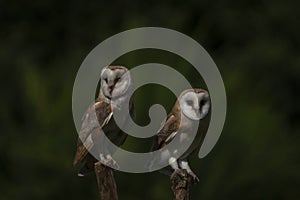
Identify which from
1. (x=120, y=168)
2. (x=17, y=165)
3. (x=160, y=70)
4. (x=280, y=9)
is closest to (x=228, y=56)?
(x=280, y=9)

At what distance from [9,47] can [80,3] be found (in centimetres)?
99

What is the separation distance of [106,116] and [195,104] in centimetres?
30

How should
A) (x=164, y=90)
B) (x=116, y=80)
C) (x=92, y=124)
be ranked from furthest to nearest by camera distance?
(x=164, y=90) < (x=92, y=124) < (x=116, y=80)

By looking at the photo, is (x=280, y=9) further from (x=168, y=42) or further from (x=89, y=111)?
(x=89, y=111)

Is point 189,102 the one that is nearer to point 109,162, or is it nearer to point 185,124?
point 185,124

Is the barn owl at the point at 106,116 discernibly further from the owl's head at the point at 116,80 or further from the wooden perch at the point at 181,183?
the wooden perch at the point at 181,183

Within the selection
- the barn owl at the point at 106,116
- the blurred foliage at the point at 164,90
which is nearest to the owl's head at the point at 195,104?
the barn owl at the point at 106,116

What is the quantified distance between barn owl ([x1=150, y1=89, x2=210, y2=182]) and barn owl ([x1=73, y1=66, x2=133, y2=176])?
17 centimetres

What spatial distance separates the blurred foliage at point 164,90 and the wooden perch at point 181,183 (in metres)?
2.18

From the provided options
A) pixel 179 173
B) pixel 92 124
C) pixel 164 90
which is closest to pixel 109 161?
pixel 92 124

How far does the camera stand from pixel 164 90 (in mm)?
6445

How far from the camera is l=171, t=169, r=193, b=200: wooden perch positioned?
3.55m

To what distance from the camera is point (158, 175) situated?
258 inches

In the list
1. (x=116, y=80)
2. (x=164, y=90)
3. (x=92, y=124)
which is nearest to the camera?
(x=116, y=80)
